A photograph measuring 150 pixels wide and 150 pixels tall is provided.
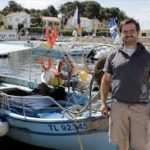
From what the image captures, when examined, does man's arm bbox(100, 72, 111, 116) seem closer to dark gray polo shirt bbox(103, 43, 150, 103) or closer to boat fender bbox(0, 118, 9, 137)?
dark gray polo shirt bbox(103, 43, 150, 103)

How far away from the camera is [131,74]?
194 inches

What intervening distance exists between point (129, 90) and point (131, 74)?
20 cm

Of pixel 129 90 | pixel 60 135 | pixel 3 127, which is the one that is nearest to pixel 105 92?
pixel 129 90

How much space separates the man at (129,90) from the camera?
4.94m

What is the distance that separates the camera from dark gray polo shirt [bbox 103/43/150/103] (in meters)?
4.93

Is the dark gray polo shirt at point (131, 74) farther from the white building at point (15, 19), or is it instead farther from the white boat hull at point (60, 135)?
the white building at point (15, 19)

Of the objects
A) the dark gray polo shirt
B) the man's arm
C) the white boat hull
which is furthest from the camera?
the white boat hull

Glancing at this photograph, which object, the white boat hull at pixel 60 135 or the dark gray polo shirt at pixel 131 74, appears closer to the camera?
the dark gray polo shirt at pixel 131 74

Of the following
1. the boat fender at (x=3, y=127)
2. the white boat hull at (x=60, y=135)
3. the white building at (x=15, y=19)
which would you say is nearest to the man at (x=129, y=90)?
the white boat hull at (x=60, y=135)

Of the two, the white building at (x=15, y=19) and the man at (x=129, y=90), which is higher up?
the white building at (x=15, y=19)

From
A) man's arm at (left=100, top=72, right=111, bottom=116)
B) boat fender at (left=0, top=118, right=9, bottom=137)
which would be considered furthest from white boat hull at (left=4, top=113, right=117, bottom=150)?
man's arm at (left=100, top=72, right=111, bottom=116)

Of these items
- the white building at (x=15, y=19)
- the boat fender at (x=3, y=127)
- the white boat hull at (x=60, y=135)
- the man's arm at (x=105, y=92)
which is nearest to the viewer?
the man's arm at (x=105, y=92)

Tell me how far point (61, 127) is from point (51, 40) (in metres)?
3.28

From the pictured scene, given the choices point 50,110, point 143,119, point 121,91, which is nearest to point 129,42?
point 121,91
